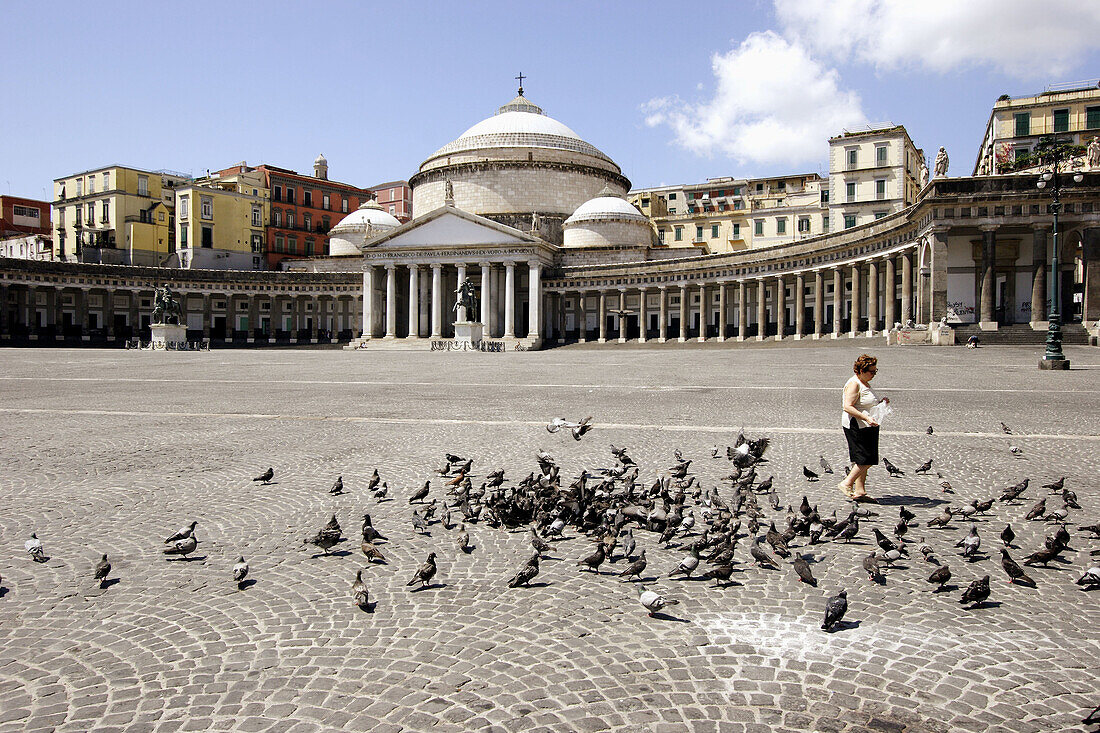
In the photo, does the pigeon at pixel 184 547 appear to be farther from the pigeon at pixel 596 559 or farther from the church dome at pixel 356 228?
the church dome at pixel 356 228

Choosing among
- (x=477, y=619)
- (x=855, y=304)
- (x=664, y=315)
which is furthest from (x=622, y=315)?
(x=477, y=619)

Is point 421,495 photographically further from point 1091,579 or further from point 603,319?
point 603,319

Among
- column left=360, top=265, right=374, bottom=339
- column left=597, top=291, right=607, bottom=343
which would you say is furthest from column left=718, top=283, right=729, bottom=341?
column left=360, top=265, right=374, bottom=339

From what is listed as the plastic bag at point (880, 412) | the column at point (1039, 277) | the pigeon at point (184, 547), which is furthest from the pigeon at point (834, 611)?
the column at point (1039, 277)

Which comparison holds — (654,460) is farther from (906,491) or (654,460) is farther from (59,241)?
(59,241)

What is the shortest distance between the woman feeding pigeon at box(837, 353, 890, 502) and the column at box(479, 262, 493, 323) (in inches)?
2337

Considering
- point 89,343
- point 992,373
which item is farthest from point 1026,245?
point 89,343

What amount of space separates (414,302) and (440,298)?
2320 millimetres

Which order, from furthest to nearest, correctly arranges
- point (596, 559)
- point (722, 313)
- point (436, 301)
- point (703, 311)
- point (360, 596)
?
1. point (436, 301)
2. point (703, 311)
3. point (722, 313)
4. point (596, 559)
5. point (360, 596)

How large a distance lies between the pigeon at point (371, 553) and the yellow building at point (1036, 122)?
206 feet

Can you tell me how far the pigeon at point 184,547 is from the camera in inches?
208

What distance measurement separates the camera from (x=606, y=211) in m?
70.6

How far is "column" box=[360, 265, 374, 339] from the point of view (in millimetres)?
69131

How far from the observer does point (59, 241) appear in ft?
255
